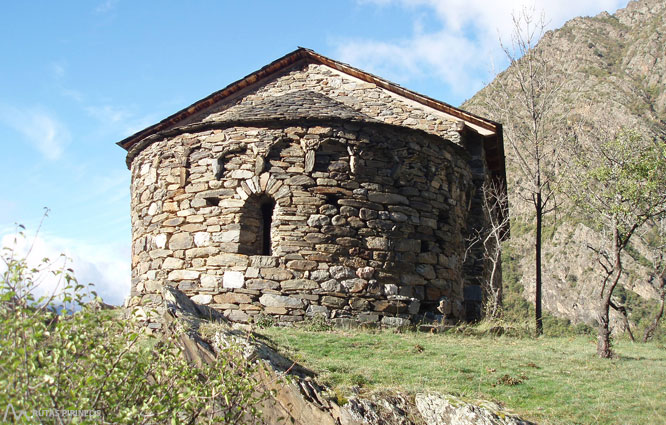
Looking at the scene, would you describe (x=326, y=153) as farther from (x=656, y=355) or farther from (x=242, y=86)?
(x=656, y=355)

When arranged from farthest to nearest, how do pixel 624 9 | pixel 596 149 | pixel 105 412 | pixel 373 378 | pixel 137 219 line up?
pixel 624 9
pixel 596 149
pixel 137 219
pixel 373 378
pixel 105 412

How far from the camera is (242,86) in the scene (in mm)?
13227

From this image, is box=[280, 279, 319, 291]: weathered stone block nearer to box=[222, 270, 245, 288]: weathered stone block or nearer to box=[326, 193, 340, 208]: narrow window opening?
box=[222, 270, 245, 288]: weathered stone block

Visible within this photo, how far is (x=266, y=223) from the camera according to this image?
9805 mm

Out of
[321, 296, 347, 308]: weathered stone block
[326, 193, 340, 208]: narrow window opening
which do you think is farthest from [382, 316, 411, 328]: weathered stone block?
[326, 193, 340, 208]: narrow window opening

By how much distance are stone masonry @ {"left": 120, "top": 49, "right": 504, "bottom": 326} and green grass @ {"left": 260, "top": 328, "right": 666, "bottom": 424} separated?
0.72 meters

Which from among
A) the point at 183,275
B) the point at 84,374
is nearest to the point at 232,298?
the point at 183,275

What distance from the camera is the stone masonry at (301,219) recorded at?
9.20 metres

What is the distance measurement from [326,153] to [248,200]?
150 cm

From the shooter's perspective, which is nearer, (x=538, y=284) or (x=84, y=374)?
(x=84, y=374)

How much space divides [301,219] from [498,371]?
3820 mm

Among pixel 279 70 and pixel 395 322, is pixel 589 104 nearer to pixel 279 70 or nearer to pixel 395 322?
pixel 279 70

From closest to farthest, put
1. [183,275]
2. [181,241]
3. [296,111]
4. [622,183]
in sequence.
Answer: [183,275] → [181,241] → [296,111] → [622,183]

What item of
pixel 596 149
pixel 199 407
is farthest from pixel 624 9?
pixel 199 407
